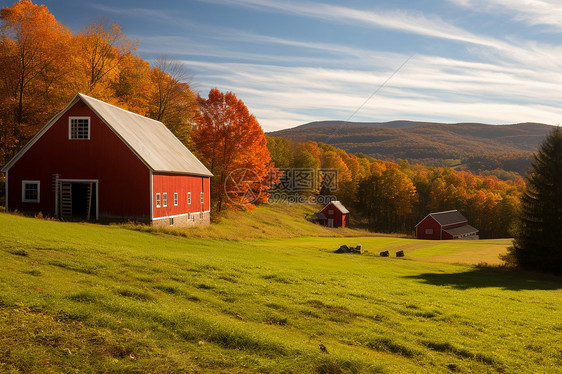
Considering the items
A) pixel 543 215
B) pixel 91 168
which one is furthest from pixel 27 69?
pixel 543 215

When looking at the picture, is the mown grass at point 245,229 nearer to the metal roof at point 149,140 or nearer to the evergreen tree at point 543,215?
the metal roof at point 149,140

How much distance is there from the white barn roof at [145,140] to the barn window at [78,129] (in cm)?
97

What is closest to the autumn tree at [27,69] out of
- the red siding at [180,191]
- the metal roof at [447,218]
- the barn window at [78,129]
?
the barn window at [78,129]

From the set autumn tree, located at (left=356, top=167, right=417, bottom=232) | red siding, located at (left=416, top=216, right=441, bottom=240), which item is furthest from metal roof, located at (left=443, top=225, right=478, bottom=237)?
autumn tree, located at (left=356, top=167, right=417, bottom=232)

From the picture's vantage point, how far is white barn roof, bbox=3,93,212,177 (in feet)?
95.1

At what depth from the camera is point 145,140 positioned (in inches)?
1287

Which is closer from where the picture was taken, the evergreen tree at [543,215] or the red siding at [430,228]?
the evergreen tree at [543,215]

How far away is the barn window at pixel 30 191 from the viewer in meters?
29.7

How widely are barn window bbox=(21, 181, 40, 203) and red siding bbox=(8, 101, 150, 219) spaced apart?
0.25 meters

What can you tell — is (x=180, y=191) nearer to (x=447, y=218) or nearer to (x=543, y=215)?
(x=543, y=215)

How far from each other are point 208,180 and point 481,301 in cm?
2970

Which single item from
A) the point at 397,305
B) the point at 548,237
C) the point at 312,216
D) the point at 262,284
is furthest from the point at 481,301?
the point at 312,216

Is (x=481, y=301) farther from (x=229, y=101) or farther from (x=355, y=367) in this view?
(x=229, y=101)

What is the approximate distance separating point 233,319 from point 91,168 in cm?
2325
